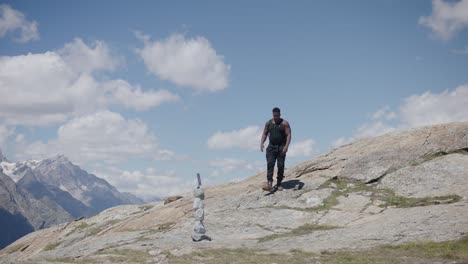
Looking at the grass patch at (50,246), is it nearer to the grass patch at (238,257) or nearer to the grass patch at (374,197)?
the grass patch at (238,257)

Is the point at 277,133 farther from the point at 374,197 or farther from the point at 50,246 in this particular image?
the point at 50,246

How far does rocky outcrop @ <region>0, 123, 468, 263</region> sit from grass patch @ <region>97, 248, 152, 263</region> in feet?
0.24

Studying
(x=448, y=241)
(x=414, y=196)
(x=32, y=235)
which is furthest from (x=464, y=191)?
(x=32, y=235)

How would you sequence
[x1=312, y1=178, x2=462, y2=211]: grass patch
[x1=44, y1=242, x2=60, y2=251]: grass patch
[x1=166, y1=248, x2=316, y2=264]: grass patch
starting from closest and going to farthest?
1. [x1=166, y1=248, x2=316, y2=264]: grass patch
2. [x1=312, y1=178, x2=462, y2=211]: grass patch
3. [x1=44, y1=242, x2=60, y2=251]: grass patch

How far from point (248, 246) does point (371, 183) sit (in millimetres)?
9783

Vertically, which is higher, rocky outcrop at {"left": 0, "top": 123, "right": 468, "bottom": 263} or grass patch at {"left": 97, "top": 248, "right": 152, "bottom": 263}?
rocky outcrop at {"left": 0, "top": 123, "right": 468, "bottom": 263}

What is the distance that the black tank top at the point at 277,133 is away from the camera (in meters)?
22.2

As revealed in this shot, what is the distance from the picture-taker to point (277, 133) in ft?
72.9

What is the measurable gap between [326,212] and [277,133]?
5323mm

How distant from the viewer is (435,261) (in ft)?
35.7

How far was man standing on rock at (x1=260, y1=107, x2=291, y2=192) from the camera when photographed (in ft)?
72.9

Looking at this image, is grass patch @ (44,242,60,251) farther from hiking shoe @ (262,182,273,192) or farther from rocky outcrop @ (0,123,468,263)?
hiking shoe @ (262,182,273,192)

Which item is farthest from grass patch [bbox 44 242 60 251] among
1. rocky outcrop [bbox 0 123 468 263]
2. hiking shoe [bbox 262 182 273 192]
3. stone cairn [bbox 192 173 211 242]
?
hiking shoe [bbox 262 182 273 192]

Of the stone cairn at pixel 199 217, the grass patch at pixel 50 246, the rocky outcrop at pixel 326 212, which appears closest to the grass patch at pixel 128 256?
the rocky outcrop at pixel 326 212
